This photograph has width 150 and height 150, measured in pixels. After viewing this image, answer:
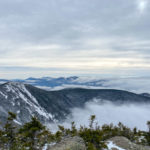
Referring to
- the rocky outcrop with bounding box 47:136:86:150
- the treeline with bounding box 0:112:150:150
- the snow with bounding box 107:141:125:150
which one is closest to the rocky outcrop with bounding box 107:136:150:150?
the snow with bounding box 107:141:125:150

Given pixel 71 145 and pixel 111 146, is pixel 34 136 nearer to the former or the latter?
Answer: pixel 71 145

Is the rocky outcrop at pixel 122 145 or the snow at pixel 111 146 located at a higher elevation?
the rocky outcrop at pixel 122 145

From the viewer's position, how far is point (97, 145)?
3381cm

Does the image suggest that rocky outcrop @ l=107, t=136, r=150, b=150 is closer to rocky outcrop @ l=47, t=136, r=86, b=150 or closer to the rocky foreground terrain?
the rocky foreground terrain

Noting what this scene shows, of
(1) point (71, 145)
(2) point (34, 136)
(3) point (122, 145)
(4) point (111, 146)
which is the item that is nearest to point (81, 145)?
(1) point (71, 145)

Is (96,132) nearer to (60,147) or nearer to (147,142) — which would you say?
(60,147)

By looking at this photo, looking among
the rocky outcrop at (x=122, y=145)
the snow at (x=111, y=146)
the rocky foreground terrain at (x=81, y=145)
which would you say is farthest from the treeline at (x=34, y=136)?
the rocky outcrop at (x=122, y=145)

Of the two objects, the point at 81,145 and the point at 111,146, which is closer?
the point at 81,145

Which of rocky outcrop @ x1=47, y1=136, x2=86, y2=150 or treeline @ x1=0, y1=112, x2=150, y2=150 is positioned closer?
rocky outcrop @ x1=47, y1=136, x2=86, y2=150

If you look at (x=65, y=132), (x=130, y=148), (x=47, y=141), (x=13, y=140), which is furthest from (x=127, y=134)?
(x=13, y=140)

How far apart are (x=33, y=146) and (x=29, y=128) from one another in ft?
12.8

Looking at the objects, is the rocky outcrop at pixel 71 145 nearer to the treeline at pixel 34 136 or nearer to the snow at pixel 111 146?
the treeline at pixel 34 136

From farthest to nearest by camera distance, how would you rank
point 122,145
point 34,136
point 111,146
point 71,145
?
point 34,136 < point 111,146 < point 122,145 < point 71,145

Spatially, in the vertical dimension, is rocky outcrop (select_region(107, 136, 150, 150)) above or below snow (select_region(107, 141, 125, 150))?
above
